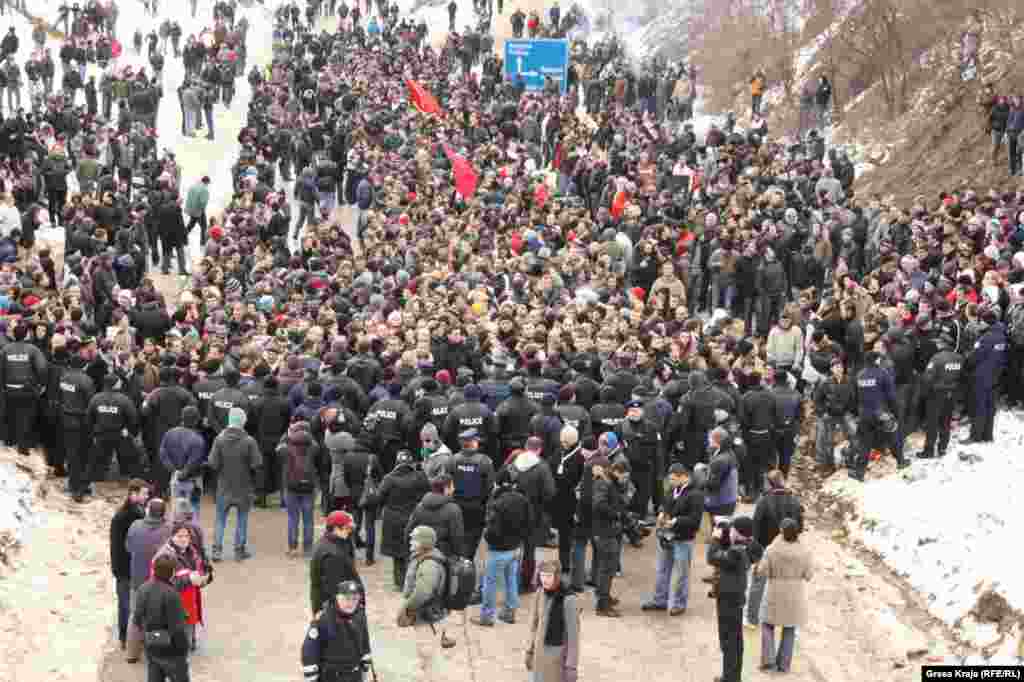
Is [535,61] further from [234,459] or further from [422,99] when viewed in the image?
[234,459]

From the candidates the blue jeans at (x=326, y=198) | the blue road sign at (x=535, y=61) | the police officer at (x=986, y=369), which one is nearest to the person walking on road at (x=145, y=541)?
the police officer at (x=986, y=369)

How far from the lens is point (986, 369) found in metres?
18.2

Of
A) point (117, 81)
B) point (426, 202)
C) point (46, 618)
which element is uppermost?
point (117, 81)

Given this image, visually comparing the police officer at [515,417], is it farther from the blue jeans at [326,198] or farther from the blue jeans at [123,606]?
the blue jeans at [326,198]

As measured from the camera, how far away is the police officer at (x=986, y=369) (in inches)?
711

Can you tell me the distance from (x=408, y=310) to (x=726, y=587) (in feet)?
28.5

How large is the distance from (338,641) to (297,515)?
520cm

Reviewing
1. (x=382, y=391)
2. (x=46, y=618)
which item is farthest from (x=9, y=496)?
(x=382, y=391)

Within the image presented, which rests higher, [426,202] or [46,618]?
[426,202]

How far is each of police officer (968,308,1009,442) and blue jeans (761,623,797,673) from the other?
5387mm

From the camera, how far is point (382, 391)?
17266mm

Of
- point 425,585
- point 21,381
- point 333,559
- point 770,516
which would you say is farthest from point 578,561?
point 21,381

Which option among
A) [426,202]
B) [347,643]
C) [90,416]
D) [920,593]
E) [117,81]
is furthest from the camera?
[117,81]

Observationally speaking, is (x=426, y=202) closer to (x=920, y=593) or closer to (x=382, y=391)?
(x=382, y=391)
